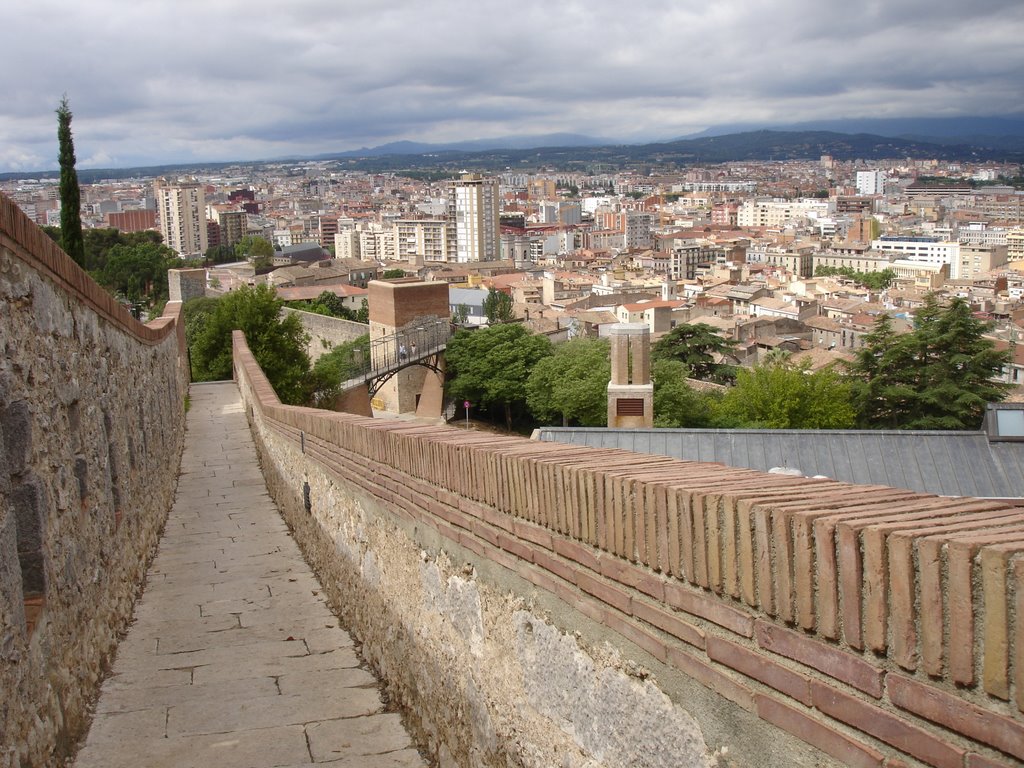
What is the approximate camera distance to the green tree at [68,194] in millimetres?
26922

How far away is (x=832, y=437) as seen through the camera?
477 inches

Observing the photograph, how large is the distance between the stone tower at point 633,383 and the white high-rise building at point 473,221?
414ft

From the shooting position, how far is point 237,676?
4.83 meters

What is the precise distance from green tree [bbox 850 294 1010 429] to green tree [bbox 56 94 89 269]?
970 inches

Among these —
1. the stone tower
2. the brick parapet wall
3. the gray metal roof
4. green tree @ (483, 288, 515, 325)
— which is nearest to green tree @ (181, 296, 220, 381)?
the stone tower

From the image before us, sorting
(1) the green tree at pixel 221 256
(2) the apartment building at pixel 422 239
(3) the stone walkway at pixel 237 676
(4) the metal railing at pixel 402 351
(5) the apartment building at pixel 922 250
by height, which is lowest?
(4) the metal railing at pixel 402 351

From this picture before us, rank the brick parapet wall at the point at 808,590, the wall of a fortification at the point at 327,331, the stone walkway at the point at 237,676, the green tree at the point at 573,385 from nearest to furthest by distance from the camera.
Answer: the brick parapet wall at the point at 808,590 → the stone walkway at the point at 237,676 → the green tree at the point at 573,385 → the wall of a fortification at the point at 327,331

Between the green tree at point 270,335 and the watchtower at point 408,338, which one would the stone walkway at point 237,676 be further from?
the watchtower at point 408,338

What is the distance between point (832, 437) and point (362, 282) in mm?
89128

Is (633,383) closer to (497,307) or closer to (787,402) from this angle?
(787,402)

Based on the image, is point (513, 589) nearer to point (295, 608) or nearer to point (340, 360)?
point (295, 608)

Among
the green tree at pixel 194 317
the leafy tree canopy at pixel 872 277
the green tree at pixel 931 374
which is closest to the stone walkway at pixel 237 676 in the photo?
the green tree at pixel 194 317

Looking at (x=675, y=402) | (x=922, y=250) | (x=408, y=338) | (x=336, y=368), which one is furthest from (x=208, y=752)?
(x=922, y=250)

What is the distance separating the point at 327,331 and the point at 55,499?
136 ft
